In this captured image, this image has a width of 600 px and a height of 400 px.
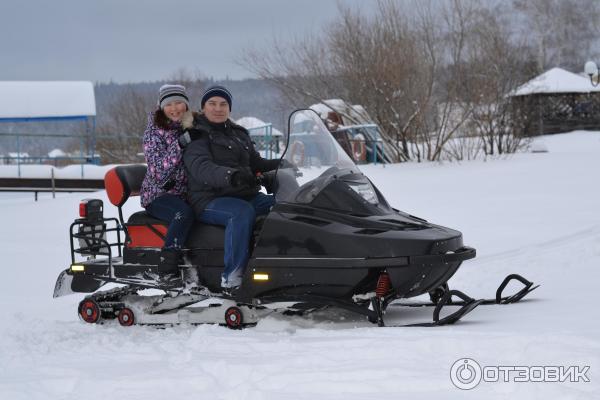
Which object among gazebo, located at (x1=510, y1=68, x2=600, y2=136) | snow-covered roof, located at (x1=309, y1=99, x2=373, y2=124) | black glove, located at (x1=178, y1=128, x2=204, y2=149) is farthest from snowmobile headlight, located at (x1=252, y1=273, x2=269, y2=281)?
gazebo, located at (x1=510, y1=68, x2=600, y2=136)

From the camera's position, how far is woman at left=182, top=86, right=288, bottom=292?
526 centimetres

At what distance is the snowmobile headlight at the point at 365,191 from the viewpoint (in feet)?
17.1

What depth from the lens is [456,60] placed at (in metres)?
21.8

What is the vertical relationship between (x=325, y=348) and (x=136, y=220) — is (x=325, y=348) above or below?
below

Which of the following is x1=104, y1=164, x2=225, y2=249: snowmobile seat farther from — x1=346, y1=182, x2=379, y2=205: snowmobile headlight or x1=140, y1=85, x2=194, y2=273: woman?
x1=346, y1=182, x2=379, y2=205: snowmobile headlight

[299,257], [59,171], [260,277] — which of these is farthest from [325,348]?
[59,171]

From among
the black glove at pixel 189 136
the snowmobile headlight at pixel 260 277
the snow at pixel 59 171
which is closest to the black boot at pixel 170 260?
the snowmobile headlight at pixel 260 277

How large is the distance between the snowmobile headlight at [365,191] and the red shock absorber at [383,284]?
0.54 metres

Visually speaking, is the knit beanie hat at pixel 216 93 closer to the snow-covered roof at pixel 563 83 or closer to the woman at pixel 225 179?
the woman at pixel 225 179

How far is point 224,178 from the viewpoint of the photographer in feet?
17.1

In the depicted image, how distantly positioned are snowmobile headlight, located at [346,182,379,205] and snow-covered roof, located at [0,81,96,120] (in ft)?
81.6

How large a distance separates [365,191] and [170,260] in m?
1.40

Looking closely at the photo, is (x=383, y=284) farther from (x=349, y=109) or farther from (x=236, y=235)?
(x=349, y=109)

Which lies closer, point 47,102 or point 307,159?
point 307,159
